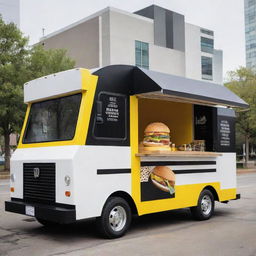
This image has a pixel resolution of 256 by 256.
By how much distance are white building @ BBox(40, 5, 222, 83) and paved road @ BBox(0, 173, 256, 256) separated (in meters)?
48.5

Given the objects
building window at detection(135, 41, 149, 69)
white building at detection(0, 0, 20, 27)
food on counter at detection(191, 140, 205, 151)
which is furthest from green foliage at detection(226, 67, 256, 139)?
white building at detection(0, 0, 20, 27)

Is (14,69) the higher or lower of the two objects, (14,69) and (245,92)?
the higher

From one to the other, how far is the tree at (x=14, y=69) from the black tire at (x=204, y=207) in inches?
660

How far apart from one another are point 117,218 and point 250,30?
17053 cm

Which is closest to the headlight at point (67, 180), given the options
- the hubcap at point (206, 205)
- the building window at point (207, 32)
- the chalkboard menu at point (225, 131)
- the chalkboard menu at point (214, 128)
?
the hubcap at point (206, 205)

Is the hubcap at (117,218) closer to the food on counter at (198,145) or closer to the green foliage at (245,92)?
the food on counter at (198,145)

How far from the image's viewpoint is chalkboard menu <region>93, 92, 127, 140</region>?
712 centimetres

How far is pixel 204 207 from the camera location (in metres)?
9.14

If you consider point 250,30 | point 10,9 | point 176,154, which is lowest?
point 176,154

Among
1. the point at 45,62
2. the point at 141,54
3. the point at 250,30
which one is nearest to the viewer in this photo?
the point at 45,62

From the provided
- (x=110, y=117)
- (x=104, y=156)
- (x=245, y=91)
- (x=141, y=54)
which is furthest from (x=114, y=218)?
(x=141, y=54)

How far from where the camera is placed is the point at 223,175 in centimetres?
973

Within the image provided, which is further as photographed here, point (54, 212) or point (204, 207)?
point (204, 207)

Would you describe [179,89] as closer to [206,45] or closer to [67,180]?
[67,180]
